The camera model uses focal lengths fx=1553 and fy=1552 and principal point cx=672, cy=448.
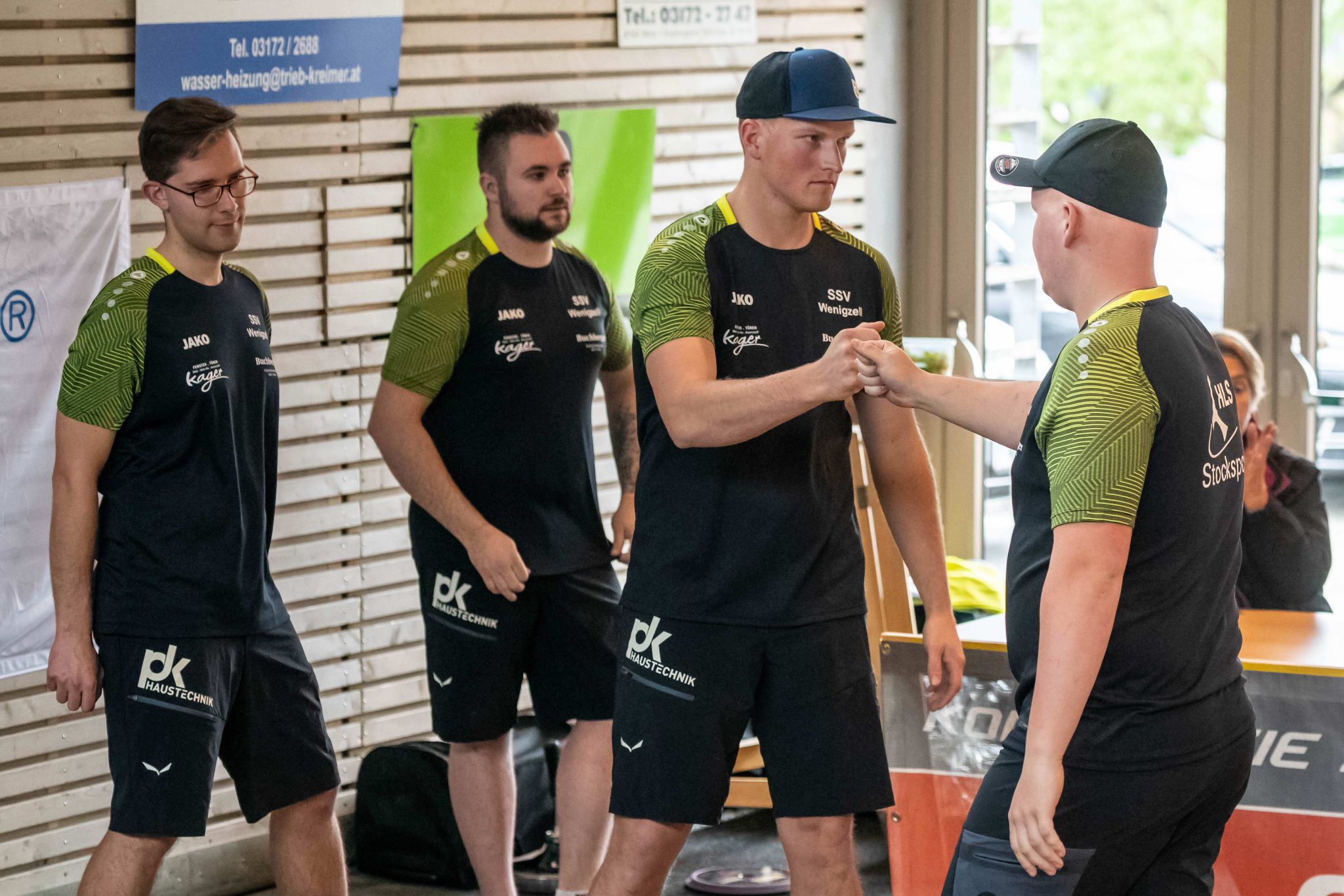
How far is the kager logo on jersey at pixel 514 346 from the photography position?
3.70m

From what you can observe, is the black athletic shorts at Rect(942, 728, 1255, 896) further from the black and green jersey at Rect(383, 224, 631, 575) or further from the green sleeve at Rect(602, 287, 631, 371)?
the green sleeve at Rect(602, 287, 631, 371)

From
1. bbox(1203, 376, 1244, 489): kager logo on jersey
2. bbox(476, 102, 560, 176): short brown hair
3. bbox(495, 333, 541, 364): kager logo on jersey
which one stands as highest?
bbox(476, 102, 560, 176): short brown hair

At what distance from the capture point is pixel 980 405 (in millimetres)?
2727

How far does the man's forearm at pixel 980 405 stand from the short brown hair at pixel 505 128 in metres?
1.52

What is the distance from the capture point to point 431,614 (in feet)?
12.5

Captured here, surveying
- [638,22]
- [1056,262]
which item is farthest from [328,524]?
[1056,262]

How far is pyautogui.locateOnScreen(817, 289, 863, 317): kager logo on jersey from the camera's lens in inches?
116

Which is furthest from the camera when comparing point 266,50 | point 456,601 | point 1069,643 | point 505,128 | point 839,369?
point 266,50

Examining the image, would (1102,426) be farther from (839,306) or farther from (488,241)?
(488,241)

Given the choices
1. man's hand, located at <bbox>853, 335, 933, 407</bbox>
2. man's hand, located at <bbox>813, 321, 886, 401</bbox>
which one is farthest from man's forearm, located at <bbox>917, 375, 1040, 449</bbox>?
man's hand, located at <bbox>813, 321, 886, 401</bbox>

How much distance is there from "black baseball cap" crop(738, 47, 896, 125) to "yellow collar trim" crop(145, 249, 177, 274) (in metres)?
1.27

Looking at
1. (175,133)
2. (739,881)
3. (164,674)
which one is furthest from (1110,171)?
(739,881)

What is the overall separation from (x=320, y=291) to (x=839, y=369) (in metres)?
2.34

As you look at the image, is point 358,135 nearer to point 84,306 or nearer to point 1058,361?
point 84,306
